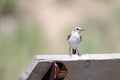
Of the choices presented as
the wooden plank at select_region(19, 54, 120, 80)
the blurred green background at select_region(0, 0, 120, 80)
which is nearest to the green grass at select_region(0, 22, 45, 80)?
the blurred green background at select_region(0, 0, 120, 80)

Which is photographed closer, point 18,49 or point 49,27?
point 18,49

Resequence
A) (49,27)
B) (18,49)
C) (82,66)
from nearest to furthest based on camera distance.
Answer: (82,66) → (18,49) → (49,27)

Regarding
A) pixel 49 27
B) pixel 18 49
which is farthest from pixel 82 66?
pixel 49 27

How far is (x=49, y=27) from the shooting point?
827 cm

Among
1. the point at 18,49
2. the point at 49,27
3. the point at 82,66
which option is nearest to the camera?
the point at 82,66

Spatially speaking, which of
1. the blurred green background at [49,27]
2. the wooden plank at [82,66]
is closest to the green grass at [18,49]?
the blurred green background at [49,27]

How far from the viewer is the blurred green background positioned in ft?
23.1

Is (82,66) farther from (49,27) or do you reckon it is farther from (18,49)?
(49,27)

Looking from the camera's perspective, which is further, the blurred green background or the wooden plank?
the blurred green background

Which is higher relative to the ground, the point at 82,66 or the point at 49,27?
the point at 82,66

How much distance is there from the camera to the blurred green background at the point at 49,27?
23.1ft

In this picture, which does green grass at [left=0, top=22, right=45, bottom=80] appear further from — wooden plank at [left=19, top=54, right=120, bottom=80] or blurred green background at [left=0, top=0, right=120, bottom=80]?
wooden plank at [left=19, top=54, right=120, bottom=80]

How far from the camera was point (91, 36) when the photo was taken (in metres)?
7.60

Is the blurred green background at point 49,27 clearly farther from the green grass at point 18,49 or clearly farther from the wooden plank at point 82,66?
the wooden plank at point 82,66
